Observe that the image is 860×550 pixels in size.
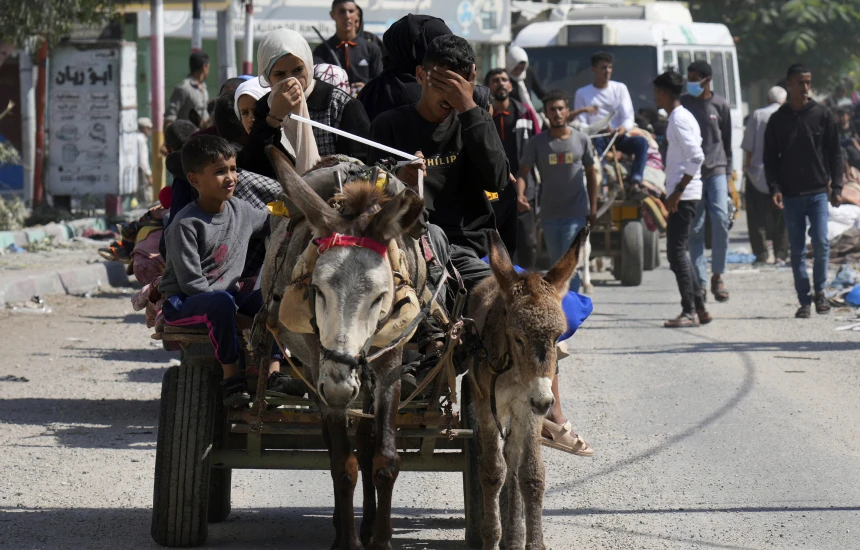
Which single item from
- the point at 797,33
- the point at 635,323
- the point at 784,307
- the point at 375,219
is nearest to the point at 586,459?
the point at 375,219

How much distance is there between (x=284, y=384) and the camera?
5.61 meters

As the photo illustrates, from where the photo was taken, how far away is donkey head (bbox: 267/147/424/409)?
4.62 metres

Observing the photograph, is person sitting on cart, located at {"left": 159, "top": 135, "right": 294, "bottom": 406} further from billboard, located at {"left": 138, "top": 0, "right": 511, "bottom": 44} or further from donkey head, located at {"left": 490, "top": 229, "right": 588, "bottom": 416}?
billboard, located at {"left": 138, "top": 0, "right": 511, "bottom": 44}

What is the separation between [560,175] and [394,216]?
8.02m

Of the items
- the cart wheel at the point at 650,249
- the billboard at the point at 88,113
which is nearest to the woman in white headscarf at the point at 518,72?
the cart wheel at the point at 650,249

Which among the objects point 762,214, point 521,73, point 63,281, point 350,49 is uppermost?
point 350,49

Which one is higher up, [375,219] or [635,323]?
[375,219]

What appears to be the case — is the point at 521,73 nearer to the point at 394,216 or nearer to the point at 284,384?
the point at 284,384

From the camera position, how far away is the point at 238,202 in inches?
253

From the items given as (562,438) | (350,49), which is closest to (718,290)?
(350,49)

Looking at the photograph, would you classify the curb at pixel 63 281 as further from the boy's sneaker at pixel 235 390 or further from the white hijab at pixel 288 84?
the boy's sneaker at pixel 235 390

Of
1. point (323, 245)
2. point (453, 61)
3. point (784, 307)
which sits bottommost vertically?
point (784, 307)

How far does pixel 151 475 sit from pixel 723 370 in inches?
197

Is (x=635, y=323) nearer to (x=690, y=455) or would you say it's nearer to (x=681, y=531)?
(x=690, y=455)
